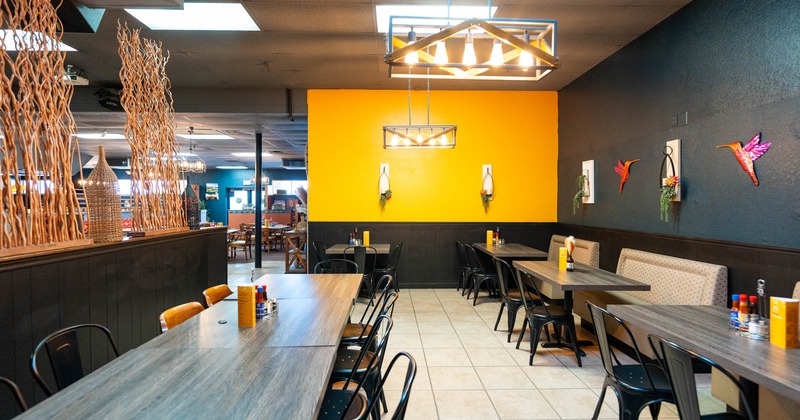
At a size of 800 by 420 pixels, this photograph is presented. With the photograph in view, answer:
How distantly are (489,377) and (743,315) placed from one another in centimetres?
181

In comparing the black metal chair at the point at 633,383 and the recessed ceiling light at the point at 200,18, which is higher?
the recessed ceiling light at the point at 200,18

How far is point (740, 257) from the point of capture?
3.28 meters

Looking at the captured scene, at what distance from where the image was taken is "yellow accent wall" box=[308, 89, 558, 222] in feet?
22.4

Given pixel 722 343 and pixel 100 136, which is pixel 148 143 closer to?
pixel 722 343

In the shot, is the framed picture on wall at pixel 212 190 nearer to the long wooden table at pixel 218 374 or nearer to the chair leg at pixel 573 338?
the long wooden table at pixel 218 374

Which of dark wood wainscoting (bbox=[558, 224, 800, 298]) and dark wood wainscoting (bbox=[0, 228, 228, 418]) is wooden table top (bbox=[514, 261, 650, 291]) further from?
dark wood wainscoting (bbox=[0, 228, 228, 418])

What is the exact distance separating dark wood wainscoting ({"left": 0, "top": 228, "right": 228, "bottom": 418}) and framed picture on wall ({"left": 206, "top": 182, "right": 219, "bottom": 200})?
1421cm

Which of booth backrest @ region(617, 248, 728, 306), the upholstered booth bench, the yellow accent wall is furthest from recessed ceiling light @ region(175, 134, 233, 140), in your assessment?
booth backrest @ region(617, 248, 728, 306)

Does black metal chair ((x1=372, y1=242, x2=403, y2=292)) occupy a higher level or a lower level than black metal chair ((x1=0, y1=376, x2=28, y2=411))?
lower

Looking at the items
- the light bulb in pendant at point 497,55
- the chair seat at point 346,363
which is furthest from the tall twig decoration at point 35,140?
the light bulb in pendant at point 497,55

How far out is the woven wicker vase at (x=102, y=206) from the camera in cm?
298

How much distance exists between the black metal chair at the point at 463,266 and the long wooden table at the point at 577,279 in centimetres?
203

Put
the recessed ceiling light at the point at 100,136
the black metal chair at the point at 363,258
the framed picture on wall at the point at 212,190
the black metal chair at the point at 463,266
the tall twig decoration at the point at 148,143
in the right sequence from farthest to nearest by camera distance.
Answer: the framed picture on wall at the point at 212,190 → the recessed ceiling light at the point at 100,136 → the black metal chair at the point at 463,266 → the black metal chair at the point at 363,258 → the tall twig decoration at the point at 148,143

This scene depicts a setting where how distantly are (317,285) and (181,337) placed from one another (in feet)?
4.32
